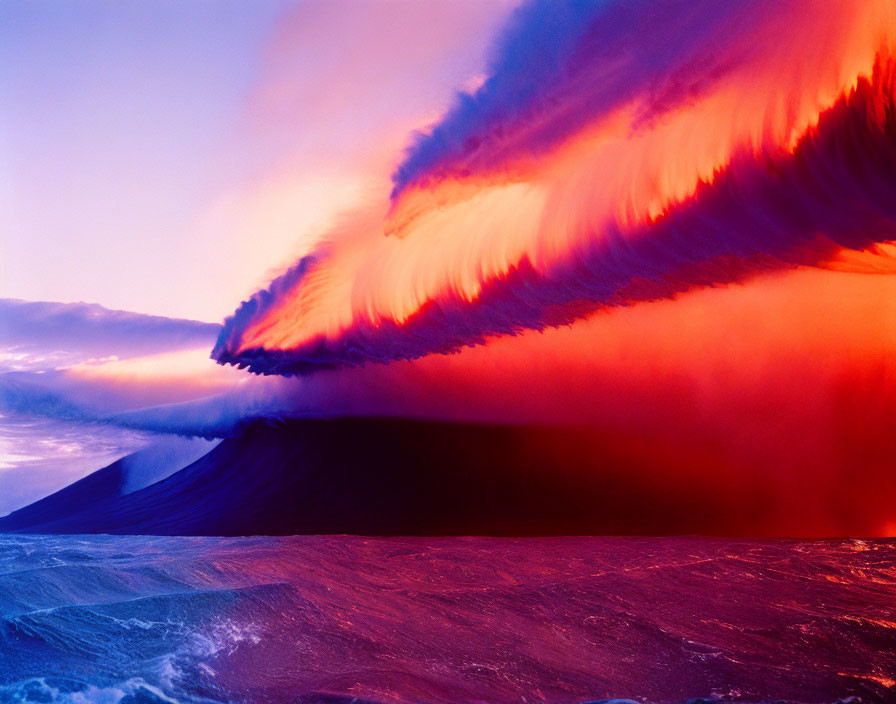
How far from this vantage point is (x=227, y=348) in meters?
7.14

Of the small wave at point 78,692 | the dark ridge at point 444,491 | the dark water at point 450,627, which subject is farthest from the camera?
the dark ridge at point 444,491

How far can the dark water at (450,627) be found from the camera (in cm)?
183

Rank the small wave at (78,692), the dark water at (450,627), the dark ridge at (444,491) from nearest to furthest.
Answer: the small wave at (78,692) → the dark water at (450,627) → the dark ridge at (444,491)

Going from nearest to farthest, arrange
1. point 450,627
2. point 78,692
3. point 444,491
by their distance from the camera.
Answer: point 78,692 → point 450,627 → point 444,491

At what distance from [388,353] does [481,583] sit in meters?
3.09

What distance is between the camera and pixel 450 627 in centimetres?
244

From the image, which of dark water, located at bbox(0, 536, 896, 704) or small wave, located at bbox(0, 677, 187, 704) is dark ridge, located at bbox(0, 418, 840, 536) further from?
small wave, located at bbox(0, 677, 187, 704)

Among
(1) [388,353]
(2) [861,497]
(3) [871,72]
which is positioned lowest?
(2) [861,497]

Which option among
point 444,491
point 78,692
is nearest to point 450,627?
point 78,692

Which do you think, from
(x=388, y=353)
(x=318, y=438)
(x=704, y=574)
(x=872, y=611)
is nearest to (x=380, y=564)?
(x=704, y=574)

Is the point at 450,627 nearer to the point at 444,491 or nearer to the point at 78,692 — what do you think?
the point at 78,692

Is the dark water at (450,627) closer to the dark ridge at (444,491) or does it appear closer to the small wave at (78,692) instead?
the small wave at (78,692)

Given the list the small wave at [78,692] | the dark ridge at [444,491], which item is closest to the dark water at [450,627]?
the small wave at [78,692]

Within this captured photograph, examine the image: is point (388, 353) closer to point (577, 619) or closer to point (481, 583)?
point (481, 583)
